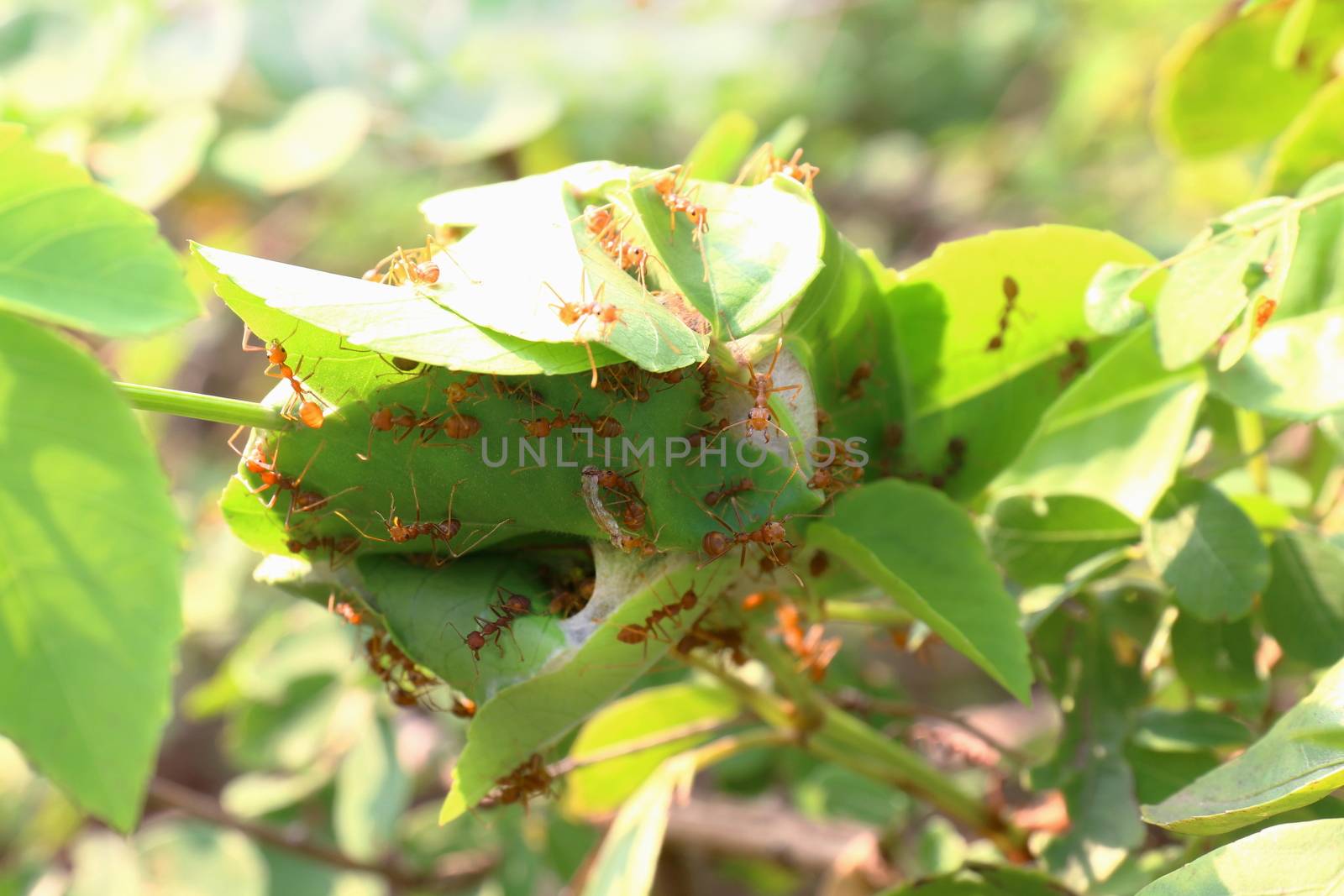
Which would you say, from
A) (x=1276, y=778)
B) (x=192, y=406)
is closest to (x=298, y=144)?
(x=192, y=406)

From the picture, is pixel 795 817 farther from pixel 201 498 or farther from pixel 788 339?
pixel 201 498

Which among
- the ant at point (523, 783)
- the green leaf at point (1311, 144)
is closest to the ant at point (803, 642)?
the ant at point (523, 783)

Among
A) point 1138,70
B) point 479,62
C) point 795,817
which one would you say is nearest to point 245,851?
point 795,817

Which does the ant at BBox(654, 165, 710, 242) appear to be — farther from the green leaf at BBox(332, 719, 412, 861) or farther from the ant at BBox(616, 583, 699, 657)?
the green leaf at BBox(332, 719, 412, 861)

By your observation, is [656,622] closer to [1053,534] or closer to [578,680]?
[578,680]

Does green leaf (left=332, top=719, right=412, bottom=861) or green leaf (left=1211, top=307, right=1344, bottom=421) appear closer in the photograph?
green leaf (left=1211, top=307, right=1344, bottom=421)

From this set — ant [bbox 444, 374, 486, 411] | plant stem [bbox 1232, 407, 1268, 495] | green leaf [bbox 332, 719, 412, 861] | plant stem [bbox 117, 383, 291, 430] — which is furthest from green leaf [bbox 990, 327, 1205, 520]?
green leaf [bbox 332, 719, 412, 861]
